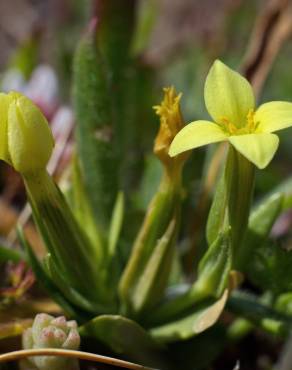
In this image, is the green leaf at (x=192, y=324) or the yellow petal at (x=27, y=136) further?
the green leaf at (x=192, y=324)

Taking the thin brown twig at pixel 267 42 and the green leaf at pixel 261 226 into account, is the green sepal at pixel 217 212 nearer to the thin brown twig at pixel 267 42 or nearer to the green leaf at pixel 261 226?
the green leaf at pixel 261 226

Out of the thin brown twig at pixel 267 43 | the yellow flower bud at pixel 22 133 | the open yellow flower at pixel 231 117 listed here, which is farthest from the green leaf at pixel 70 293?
the thin brown twig at pixel 267 43

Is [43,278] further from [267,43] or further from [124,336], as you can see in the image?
[267,43]

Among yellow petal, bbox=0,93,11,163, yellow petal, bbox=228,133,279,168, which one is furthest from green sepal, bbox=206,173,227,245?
yellow petal, bbox=0,93,11,163

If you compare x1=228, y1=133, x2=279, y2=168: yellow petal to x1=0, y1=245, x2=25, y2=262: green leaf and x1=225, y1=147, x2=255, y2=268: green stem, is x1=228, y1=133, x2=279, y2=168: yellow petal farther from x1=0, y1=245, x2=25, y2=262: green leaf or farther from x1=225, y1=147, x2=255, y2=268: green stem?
x1=0, y1=245, x2=25, y2=262: green leaf

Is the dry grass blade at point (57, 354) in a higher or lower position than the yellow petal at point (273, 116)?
lower

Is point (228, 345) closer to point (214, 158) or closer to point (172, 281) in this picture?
point (172, 281)
